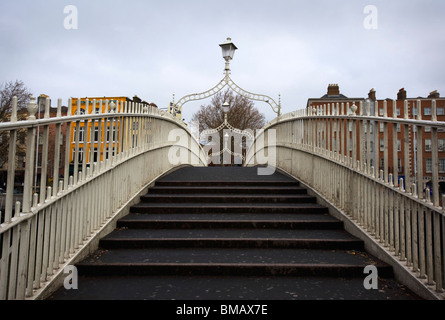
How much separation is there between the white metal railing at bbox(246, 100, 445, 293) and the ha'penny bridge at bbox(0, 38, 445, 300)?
0.02 m

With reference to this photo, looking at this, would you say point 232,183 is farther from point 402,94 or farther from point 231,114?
point 402,94

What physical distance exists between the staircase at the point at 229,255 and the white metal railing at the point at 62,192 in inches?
13.5

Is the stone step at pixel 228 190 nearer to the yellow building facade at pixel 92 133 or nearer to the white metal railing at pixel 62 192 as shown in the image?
the white metal railing at pixel 62 192

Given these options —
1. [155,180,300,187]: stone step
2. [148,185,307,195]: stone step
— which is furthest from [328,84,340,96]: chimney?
[148,185,307,195]: stone step

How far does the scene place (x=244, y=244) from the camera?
454 centimetres

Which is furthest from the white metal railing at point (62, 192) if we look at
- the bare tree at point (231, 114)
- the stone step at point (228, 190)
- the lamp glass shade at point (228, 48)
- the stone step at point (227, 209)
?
the bare tree at point (231, 114)

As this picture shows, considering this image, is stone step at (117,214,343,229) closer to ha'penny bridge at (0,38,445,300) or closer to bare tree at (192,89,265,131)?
ha'penny bridge at (0,38,445,300)

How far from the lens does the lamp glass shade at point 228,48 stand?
38.4 feet

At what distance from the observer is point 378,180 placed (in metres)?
4.26

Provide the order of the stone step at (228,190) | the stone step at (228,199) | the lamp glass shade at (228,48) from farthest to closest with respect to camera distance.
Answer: the lamp glass shade at (228,48)
the stone step at (228,190)
the stone step at (228,199)

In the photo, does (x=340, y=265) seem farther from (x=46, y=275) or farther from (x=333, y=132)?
(x=46, y=275)

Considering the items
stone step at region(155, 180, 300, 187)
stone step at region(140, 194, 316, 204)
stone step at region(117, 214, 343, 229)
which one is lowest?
stone step at region(117, 214, 343, 229)

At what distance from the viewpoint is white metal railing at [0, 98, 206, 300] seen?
2.83 meters
